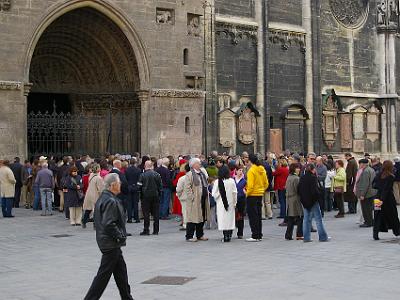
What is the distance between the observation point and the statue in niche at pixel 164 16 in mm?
24234

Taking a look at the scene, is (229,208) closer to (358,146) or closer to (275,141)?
(275,141)

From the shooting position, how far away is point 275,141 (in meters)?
28.8

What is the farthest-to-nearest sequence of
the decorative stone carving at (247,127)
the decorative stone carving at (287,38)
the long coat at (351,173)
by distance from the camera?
the decorative stone carving at (287,38), the decorative stone carving at (247,127), the long coat at (351,173)

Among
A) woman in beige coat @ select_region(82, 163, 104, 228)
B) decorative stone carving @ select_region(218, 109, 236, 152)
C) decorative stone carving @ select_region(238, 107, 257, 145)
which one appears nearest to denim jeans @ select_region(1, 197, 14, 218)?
woman in beige coat @ select_region(82, 163, 104, 228)

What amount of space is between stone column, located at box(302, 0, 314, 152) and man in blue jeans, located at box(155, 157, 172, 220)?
1226cm

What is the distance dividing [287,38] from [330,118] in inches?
164

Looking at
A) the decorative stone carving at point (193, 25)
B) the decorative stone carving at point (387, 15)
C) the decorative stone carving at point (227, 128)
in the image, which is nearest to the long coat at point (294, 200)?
the decorative stone carving at point (193, 25)

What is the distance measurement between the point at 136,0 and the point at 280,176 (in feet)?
27.3

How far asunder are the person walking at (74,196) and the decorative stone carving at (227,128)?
10128 millimetres

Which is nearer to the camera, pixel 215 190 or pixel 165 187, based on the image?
pixel 215 190

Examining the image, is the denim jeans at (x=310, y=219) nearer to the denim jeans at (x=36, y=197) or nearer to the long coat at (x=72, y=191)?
the long coat at (x=72, y=191)

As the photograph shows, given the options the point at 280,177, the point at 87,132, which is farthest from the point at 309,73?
the point at 280,177

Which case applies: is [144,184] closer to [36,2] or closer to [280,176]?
[280,176]

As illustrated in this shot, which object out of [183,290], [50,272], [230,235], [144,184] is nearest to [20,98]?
[144,184]
